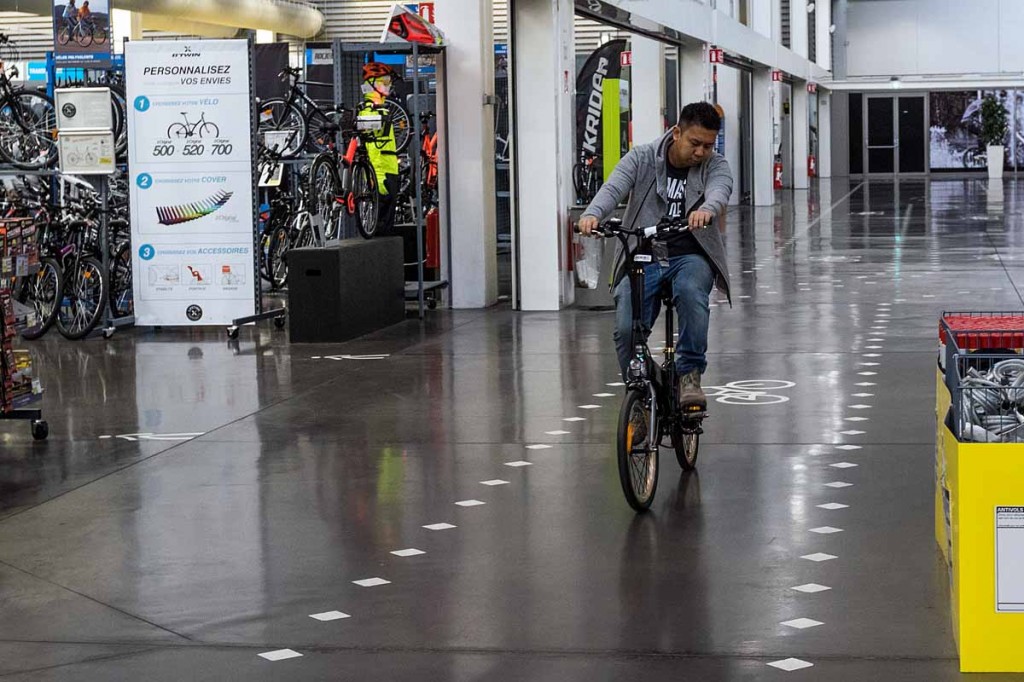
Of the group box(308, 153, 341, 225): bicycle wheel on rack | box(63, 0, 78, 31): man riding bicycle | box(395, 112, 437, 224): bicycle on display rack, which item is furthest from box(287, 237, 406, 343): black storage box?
box(63, 0, 78, 31): man riding bicycle

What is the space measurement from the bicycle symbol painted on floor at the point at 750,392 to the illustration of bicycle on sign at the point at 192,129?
4.68 m

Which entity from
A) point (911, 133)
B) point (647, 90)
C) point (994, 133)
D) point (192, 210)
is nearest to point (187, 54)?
point (192, 210)

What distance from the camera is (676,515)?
526 cm

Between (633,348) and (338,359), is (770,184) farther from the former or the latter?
(633,348)

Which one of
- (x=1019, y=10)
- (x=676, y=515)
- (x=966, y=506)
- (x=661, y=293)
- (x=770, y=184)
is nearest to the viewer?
(x=966, y=506)

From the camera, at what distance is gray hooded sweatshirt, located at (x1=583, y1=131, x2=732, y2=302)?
5.65 m

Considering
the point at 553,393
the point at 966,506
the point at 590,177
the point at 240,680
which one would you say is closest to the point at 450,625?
the point at 240,680

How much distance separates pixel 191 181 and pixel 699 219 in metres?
6.52

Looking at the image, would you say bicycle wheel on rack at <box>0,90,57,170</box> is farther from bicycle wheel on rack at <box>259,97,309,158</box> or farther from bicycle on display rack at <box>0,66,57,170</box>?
bicycle wheel on rack at <box>259,97,309,158</box>

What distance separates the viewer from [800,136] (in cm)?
3794

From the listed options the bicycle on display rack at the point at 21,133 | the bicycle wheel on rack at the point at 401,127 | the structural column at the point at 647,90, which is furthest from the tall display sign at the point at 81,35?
the structural column at the point at 647,90

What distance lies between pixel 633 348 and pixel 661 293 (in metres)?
0.41

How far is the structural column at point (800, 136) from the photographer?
3794cm

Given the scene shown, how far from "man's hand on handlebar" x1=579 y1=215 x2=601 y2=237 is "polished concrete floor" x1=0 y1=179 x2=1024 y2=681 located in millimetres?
999
